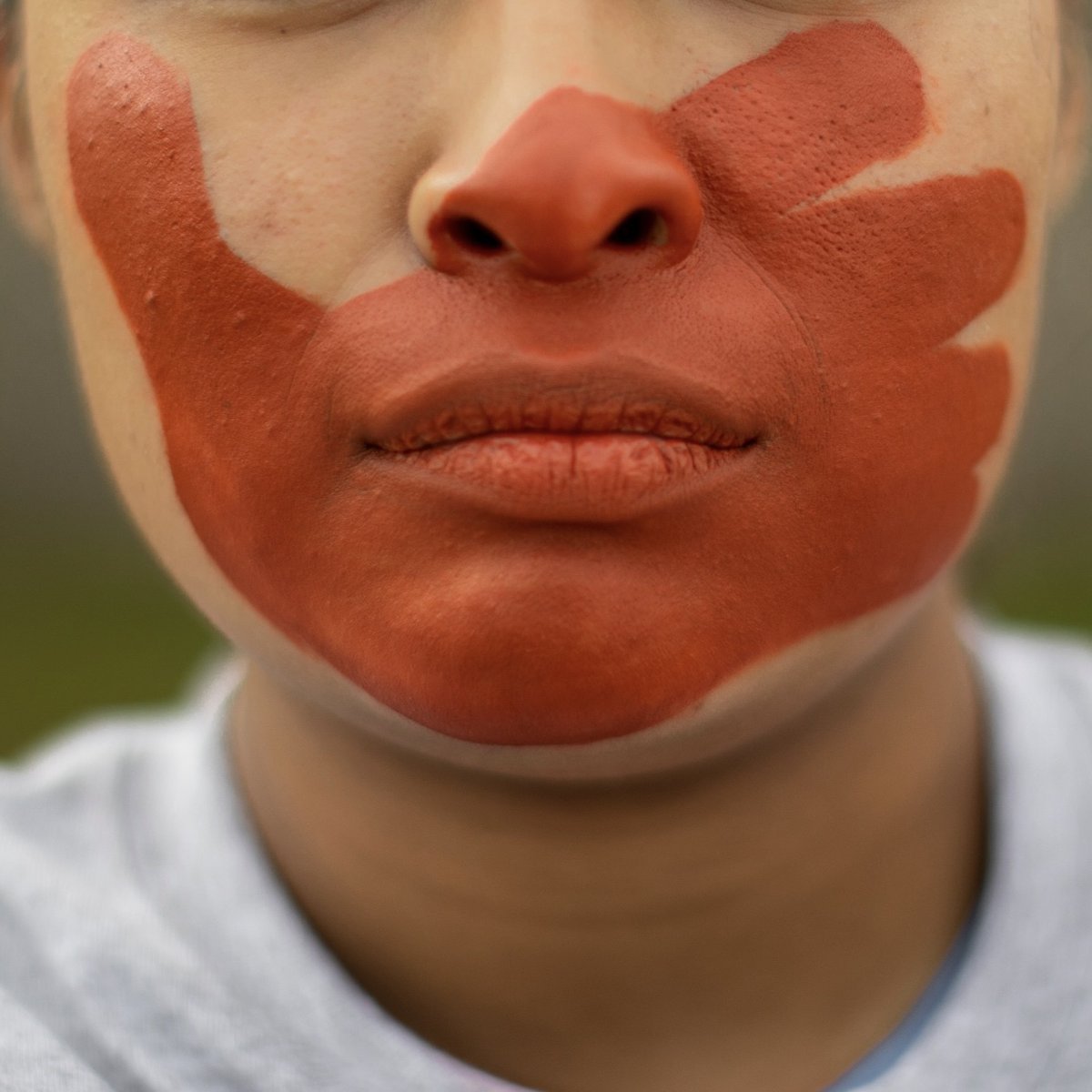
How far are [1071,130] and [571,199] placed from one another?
1.72 feet

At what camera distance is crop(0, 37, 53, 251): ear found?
40.8 inches

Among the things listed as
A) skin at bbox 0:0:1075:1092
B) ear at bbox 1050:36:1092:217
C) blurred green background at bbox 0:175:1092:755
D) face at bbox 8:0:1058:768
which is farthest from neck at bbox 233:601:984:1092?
blurred green background at bbox 0:175:1092:755

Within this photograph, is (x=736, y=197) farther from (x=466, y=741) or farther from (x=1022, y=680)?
(x=1022, y=680)

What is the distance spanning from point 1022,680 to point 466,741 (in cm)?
57

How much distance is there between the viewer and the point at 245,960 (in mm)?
1008

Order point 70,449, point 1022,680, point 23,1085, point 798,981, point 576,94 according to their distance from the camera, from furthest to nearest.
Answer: point 70,449 < point 1022,680 < point 798,981 < point 23,1085 < point 576,94

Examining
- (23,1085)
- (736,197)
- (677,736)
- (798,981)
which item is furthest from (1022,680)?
(23,1085)

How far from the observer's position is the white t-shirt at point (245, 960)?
0.96 meters

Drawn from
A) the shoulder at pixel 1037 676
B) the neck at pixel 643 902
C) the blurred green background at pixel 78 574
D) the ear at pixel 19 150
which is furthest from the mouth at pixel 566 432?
the blurred green background at pixel 78 574

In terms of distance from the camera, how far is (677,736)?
34.2 inches

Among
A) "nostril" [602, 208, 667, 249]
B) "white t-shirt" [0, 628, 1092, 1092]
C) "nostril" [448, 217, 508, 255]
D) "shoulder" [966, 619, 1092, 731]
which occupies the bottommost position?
"shoulder" [966, 619, 1092, 731]

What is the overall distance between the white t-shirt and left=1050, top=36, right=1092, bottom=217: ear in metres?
0.40

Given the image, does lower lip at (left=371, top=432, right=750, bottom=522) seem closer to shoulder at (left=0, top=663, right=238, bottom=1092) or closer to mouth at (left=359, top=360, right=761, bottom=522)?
mouth at (left=359, top=360, right=761, bottom=522)

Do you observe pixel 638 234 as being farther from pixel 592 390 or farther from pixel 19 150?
pixel 19 150
